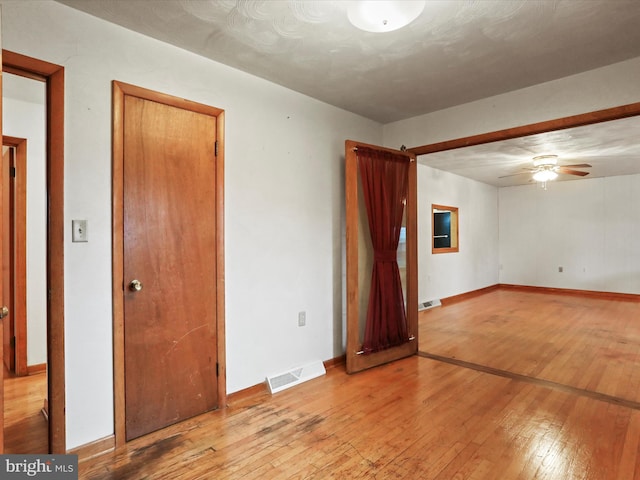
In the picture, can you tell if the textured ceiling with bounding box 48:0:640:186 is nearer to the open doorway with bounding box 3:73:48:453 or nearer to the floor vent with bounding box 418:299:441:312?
the open doorway with bounding box 3:73:48:453

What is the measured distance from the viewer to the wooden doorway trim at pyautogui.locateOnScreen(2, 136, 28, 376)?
3.34 metres

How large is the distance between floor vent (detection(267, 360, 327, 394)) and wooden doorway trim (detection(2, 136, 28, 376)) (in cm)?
235

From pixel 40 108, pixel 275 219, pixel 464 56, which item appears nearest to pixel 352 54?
pixel 464 56

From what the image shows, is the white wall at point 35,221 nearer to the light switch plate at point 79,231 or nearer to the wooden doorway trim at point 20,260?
the wooden doorway trim at point 20,260

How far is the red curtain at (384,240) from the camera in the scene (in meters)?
3.48

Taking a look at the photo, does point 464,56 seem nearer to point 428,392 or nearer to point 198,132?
point 198,132

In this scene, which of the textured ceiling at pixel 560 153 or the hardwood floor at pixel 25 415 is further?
the textured ceiling at pixel 560 153

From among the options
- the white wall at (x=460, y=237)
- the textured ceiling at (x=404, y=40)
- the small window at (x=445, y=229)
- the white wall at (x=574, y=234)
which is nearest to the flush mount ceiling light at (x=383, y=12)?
the textured ceiling at (x=404, y=40)

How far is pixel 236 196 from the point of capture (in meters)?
2.77

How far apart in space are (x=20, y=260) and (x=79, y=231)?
6.40 ft

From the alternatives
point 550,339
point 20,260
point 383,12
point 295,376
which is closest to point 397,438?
point 295,376

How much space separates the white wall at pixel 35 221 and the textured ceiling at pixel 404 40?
1873mm

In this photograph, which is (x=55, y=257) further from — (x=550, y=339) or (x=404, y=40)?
(x=550, y=339)

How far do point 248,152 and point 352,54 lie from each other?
1035mm
